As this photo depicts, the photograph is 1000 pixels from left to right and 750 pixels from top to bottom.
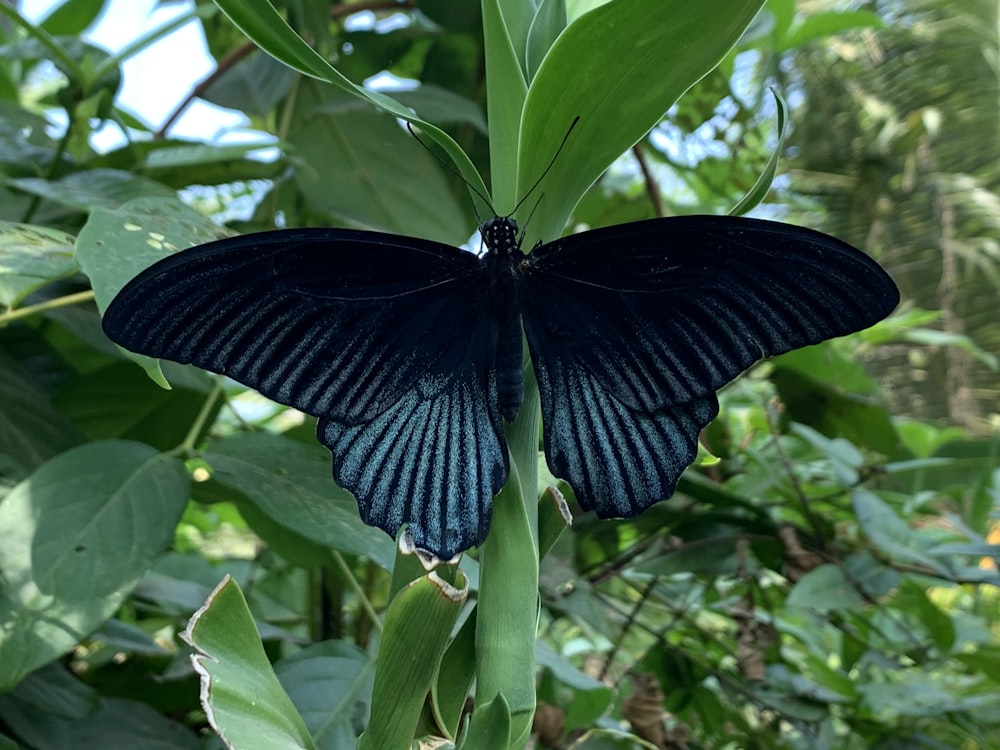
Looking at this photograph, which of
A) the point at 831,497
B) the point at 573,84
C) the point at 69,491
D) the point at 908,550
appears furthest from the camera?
the point at 831,497

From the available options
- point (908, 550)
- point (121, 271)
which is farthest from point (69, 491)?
point (908, 550)

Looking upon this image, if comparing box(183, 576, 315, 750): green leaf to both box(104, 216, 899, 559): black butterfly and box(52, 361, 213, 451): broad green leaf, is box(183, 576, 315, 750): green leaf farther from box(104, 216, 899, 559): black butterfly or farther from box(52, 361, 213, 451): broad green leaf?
box(52, 361, 213, 451): broad green leaf

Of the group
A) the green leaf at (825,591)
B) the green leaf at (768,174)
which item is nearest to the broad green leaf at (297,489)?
the green leaf at (768,174)

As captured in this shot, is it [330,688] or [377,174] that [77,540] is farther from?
[377,174]

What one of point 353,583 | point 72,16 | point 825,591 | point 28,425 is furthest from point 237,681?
point 72,16

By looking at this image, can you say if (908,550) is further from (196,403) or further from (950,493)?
(196,403)

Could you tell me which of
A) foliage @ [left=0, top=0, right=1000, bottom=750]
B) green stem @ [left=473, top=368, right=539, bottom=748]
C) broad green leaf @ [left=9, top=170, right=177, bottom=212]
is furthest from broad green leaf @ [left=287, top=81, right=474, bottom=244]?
green stem @ [left=473, top=368, right=539, bottom=748]

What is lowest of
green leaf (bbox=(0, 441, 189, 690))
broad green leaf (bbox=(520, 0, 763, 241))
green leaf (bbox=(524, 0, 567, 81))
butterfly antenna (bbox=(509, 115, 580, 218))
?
green leaf (bbox=(0, 441, 189, 690))
